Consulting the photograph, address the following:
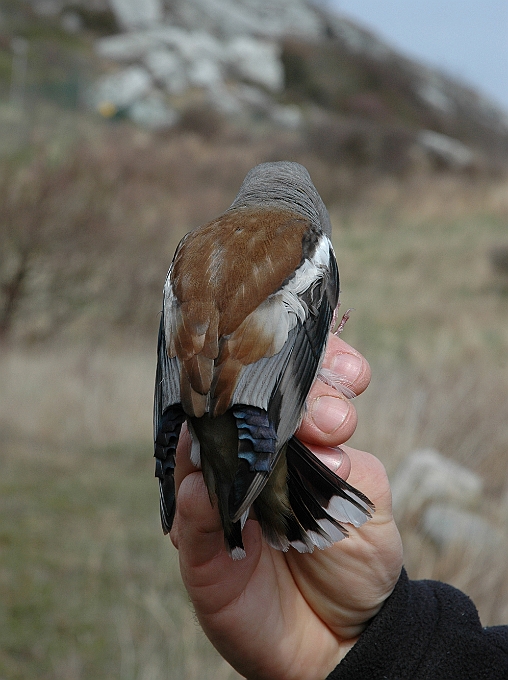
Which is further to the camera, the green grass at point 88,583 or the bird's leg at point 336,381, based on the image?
the green grass at point 88,583

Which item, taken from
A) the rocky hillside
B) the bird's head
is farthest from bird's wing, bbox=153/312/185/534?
the rocky hillside

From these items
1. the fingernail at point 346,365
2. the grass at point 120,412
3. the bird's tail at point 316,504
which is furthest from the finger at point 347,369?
the grass at point 120,412

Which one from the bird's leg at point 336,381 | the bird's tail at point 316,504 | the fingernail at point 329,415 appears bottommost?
the bird's tail at point 316,504

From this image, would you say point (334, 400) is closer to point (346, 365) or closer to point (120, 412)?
point (346, 365)

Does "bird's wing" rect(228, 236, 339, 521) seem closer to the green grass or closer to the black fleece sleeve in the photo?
the black fleece sleeve

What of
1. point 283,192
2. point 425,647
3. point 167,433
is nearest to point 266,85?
point 283,192

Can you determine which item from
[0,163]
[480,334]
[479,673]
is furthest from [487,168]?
[479,673]

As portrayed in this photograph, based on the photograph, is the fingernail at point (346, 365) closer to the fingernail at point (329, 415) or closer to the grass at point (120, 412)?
the fingernail at point (329, 415)
